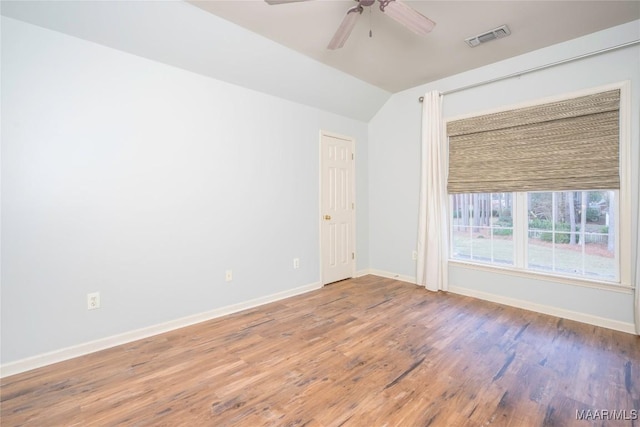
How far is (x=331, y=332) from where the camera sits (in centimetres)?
269

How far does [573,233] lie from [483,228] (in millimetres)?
862

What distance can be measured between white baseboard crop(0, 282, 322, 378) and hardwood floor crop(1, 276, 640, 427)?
0.07m

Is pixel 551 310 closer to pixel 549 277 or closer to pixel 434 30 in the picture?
pixel 549 277

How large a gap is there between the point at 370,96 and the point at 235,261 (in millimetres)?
3037

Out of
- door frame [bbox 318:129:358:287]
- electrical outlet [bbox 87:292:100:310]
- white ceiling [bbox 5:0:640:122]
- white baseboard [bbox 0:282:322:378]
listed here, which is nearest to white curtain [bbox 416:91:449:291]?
white ceiling [bbox 5:0:640:122]

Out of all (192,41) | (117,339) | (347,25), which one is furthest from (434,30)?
(117,339)

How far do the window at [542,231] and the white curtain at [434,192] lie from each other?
0.67 ft

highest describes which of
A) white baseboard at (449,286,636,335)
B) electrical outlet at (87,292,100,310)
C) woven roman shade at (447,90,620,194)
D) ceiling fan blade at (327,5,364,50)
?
ceiling fan blade at (327,5,364,50)

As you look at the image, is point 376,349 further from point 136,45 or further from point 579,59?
point 579,59

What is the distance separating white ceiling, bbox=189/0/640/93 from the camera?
2.41m

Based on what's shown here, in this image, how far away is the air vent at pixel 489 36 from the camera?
109 inches

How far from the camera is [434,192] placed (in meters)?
Result: 3.85

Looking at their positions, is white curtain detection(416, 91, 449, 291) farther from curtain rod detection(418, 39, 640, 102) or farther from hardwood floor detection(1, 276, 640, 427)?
hardwood floor detection(1, 276, 640, 427)

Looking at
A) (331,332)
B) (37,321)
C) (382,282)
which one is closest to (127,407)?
(37,321)
